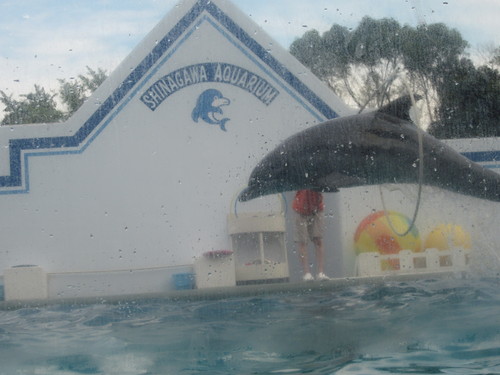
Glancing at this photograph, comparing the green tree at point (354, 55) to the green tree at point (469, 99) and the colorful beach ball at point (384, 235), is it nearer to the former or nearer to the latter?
the green tree at point (469, 99)

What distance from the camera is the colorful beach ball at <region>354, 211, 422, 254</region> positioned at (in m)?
7.72

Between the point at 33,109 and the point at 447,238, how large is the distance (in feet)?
16.6

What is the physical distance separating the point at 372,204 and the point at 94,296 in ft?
10.3

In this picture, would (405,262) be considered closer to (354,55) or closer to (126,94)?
(354,55)

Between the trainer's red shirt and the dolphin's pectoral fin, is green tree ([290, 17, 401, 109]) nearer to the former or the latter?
the trainer's red shirt

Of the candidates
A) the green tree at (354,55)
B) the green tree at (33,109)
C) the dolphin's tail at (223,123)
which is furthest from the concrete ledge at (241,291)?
the green tree at (33,109)

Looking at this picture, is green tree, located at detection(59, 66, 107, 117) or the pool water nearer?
the pool water

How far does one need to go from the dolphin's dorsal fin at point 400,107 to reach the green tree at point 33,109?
14.9 feet

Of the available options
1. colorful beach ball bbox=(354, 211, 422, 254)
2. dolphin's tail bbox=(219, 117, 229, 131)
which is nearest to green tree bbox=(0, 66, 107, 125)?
dolphin's tail bbox=(219, 117, 229, 131)

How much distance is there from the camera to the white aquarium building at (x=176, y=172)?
773 cm

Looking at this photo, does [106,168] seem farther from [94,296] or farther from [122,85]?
[94,296]

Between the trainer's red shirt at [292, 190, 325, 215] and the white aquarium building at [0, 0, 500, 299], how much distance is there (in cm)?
18

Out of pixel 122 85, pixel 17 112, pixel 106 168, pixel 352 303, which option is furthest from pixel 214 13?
pixel 352 303

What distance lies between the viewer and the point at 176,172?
789 cm
